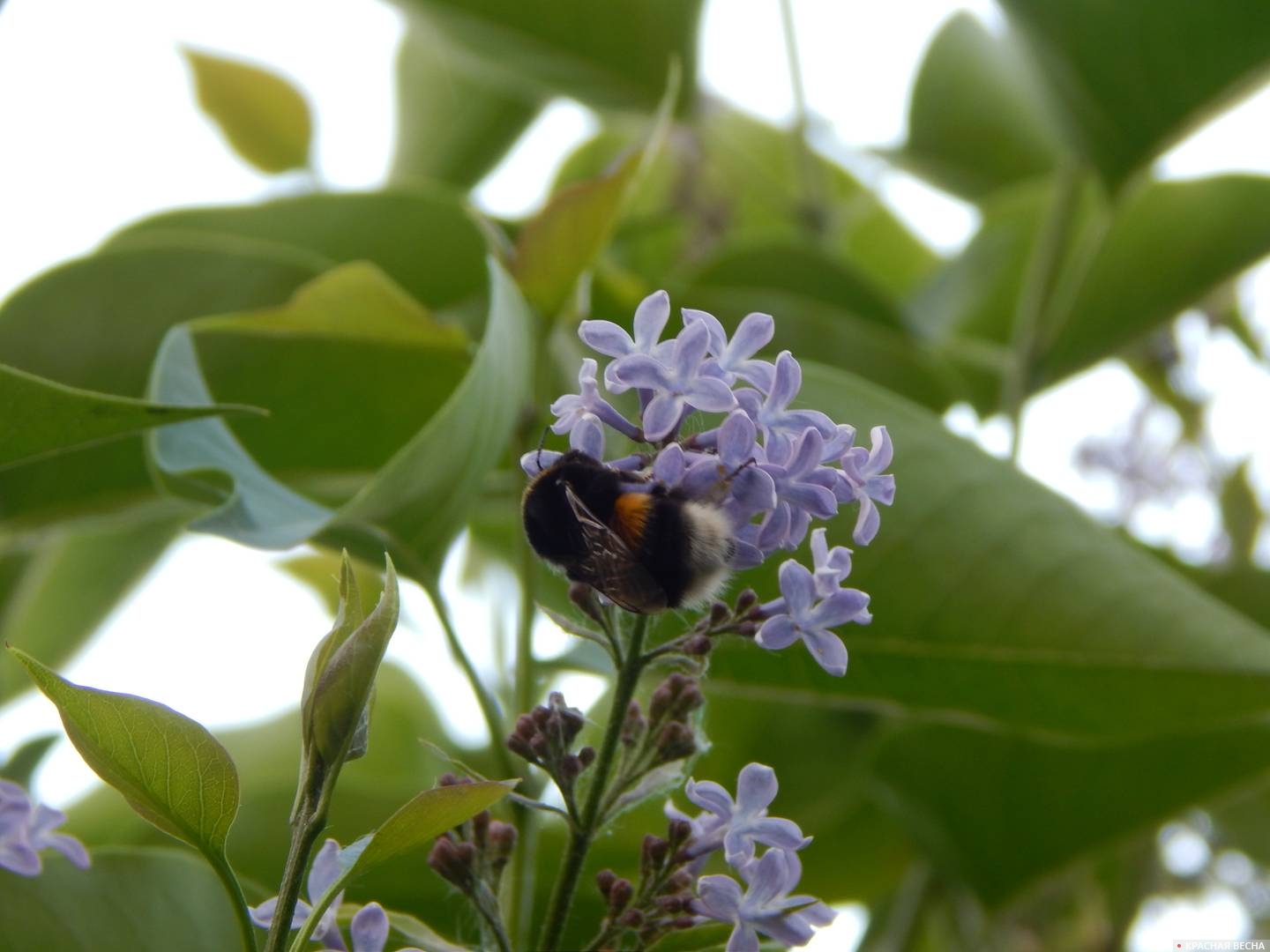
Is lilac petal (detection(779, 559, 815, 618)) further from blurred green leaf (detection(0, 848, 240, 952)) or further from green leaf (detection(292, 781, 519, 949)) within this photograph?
blurred green leaf (detection(0, 848, 240, 952))

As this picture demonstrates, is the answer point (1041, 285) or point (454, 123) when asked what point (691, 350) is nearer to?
point (1041, 285)

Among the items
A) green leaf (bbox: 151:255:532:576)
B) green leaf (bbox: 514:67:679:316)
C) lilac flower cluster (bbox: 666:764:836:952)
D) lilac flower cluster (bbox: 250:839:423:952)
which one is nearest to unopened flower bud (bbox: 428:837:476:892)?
lilac flower cluster (bbox: 250:839:423:952)

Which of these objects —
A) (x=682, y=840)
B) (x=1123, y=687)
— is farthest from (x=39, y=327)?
(x=1123, y=687)

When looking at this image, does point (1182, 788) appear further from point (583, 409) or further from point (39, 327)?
point (39, 327)

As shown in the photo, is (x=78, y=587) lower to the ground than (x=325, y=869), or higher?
higher

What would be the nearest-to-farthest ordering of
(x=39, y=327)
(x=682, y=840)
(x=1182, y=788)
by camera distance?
(x=682, y=840)
(x=39, y=327)
(x=1182, y=788)

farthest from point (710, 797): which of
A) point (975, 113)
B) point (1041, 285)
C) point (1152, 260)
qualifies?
point (975, 113)

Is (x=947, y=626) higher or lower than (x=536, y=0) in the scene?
lower

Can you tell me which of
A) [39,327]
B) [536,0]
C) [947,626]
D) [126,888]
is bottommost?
[126,888]
